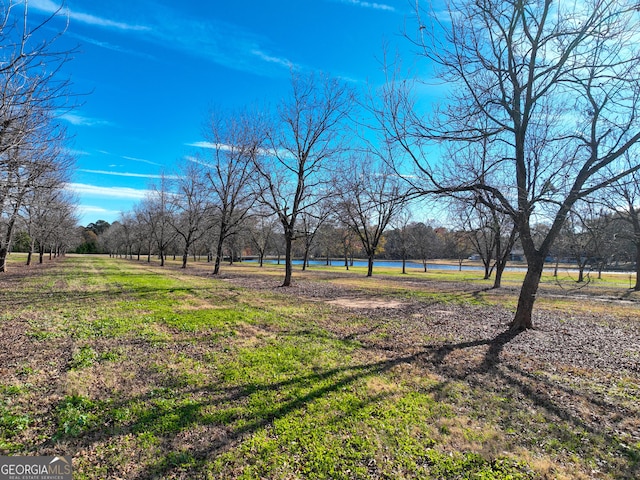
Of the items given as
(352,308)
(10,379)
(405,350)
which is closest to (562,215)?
(405,350)

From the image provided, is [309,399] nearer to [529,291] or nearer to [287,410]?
[287,410]

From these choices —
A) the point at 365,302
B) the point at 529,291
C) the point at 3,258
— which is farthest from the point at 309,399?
the point at 3,258

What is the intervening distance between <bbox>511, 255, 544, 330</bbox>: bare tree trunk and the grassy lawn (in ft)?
1.45

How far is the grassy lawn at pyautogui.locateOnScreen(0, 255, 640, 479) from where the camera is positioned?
3.12 metres

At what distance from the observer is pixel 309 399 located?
14.0 ft

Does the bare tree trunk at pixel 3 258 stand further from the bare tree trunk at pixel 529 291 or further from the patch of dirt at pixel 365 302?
A: the bare tree trunk at pixel 529 291

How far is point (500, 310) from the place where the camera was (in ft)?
38.2

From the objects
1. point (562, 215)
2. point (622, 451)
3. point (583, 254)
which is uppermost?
point (562, 215)

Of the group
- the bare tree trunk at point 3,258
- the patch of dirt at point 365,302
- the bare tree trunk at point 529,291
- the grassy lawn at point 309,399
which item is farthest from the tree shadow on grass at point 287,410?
the bare tree trunk at point 3,258

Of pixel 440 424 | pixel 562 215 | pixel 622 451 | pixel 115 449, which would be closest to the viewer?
pixel 115 449

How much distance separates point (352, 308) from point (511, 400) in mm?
7032

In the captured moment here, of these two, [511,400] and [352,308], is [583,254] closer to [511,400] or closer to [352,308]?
[511,400]

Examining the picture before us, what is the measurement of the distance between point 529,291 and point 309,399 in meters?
6.67

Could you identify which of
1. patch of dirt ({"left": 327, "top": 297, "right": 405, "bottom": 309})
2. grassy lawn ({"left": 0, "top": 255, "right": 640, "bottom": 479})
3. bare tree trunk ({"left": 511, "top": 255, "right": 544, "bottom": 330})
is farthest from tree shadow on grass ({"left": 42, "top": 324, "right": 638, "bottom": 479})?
patch of dirt ({"left": 327, "top": 297, "right": 405, "bottom": 309})
